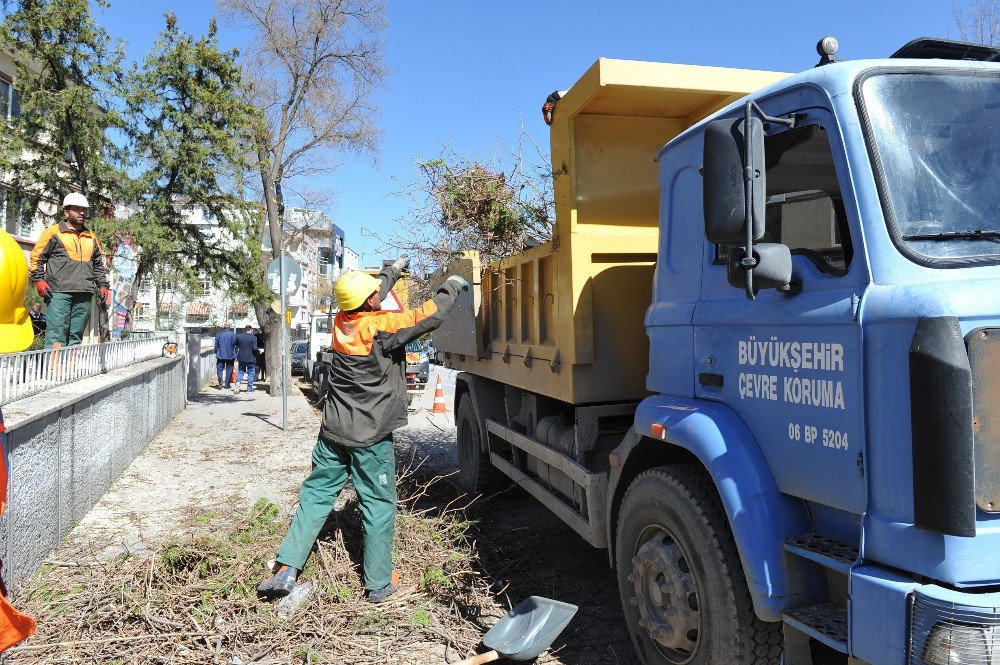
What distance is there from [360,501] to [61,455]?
255 centimetres

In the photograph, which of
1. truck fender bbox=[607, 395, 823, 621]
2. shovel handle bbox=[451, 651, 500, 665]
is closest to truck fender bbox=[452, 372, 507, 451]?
shovel handle bbox=[451, 651, 500, 665]

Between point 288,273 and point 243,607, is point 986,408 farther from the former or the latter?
point 288,273

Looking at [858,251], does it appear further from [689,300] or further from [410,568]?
Answer: [410,568]

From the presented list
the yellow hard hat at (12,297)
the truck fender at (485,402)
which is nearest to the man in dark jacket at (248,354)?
the truck fender at (485,402)

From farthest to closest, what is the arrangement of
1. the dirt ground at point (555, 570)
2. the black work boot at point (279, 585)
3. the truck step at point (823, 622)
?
the black work boot at point (279, 585), the dirt ground at point (555, 570), the truck step at point (823, 622)

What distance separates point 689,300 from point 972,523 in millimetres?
1463

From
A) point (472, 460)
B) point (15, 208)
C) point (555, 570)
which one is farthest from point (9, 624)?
point (15, 208)

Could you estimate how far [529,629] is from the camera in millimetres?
3486

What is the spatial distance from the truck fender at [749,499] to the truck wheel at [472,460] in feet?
11.7

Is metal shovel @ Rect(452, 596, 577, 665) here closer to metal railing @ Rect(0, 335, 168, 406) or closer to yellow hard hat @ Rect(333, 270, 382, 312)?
yellow hard hat @ Rect(333, 270, 382, 312)

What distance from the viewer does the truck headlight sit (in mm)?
1824

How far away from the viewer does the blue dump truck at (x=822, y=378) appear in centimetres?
191

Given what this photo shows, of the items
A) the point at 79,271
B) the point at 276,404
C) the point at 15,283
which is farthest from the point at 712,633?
the point at 276,404

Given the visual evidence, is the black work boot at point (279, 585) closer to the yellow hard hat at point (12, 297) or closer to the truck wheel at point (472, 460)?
the yellow hard hat at point (12, 297)
